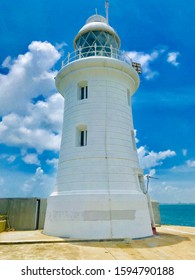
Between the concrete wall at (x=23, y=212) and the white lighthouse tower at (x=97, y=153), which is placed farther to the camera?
the concrete wall at (x=23, y=212)

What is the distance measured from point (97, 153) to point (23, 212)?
7059 millimetres

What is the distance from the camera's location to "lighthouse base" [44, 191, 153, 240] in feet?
35.0

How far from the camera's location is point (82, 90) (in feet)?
46.0

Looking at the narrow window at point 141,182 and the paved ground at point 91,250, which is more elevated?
the narrow window at point 141,182

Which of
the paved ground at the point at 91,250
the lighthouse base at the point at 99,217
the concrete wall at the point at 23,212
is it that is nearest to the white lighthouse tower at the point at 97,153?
the lighthouse base at the point at 99,217

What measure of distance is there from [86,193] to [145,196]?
11.1 ft

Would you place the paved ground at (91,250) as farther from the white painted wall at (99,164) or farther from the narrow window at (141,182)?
the narrow window at (141,182)

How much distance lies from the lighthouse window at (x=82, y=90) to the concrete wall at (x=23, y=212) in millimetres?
7607

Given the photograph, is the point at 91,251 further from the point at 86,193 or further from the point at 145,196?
the point at 145,196

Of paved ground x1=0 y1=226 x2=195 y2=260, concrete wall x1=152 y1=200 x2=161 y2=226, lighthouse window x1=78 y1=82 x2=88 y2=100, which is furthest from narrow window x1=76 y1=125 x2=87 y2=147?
concrete wall x1=152 y1=200 x2=161 y2=226

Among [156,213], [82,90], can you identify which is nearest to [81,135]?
[82,90]

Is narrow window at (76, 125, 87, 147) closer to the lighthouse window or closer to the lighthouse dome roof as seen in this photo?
the lighthouse window

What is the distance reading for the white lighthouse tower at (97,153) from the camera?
10.9 m

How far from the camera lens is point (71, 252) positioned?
8.09m
